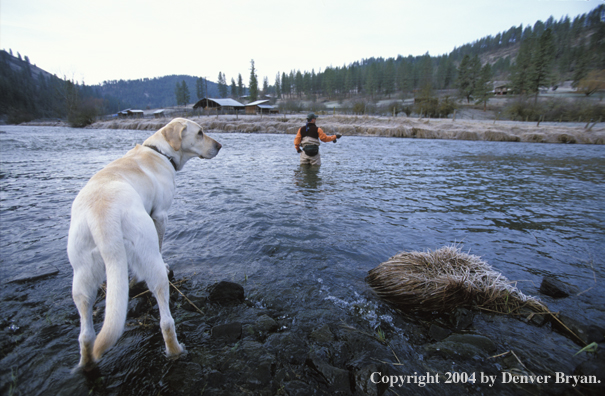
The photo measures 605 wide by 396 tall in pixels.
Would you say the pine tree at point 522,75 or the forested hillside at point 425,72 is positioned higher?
the forested hillside at point 425,72

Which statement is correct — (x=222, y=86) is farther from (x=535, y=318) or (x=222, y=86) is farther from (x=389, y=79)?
(x=535, y=318)

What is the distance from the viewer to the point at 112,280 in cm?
208

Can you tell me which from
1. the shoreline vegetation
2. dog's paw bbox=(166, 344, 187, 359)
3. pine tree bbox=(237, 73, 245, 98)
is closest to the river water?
dog's paw bbox=(166, 344, 187, 359)

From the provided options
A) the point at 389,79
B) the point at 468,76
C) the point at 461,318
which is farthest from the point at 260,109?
the point at 461,318

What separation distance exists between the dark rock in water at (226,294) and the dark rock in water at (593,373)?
3.57 meters

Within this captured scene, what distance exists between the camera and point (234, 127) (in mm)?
43969

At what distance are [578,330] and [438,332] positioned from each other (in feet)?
5.33

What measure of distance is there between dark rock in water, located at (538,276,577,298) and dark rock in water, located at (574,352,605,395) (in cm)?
152

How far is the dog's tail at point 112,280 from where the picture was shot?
1898 mm

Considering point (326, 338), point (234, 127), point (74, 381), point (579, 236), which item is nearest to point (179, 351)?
point (74, 381)

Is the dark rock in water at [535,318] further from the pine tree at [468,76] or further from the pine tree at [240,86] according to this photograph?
the pine tree at [240,86]

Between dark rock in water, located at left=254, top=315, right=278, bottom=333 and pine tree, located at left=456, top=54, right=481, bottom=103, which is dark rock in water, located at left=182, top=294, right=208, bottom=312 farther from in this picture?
pine tree, located at left=456, top=54, right=481, bottom=103

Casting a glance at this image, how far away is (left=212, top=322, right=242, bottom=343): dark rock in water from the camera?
2860 mm

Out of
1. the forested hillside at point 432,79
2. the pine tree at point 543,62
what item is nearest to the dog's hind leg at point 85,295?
the forested hillside at point 432,79
